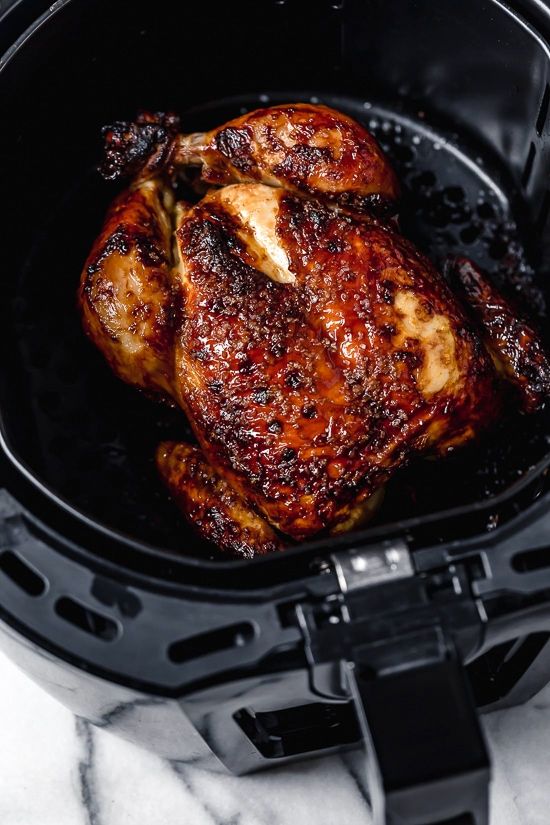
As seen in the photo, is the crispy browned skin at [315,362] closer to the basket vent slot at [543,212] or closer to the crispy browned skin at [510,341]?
the crispy browned skin at [510,341]

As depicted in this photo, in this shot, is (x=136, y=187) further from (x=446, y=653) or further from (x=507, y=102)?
(x=446, y=653)

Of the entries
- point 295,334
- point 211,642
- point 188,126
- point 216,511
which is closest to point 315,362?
point 295,334

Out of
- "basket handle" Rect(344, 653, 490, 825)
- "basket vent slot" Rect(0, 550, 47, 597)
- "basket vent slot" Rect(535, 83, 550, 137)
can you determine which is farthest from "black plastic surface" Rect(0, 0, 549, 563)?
"basket handle" Rect(344, 653, 490, 825)

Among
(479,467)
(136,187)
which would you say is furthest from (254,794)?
(136,187)

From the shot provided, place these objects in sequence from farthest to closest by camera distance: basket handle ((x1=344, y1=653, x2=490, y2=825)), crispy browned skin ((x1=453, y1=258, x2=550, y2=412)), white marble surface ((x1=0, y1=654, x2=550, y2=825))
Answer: white marble surface ((x1=0, y1=654, x2=550, y2=825)) < crispy browned skin ((x1=453, y1=258, x2=550, y2=412)) < basket handle ((x1=344, y1=653, x2=490, y2=825))

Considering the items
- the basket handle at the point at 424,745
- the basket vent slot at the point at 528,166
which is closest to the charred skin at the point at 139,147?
the basket vent slot at the point at 528,166

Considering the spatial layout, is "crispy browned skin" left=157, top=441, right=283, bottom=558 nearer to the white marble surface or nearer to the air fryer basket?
the air fryer basket
